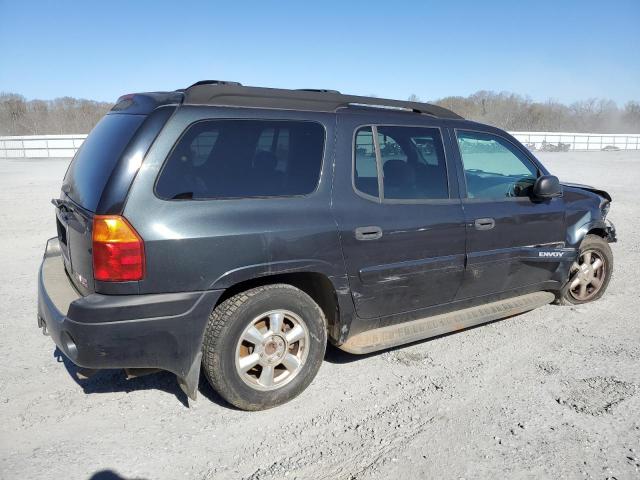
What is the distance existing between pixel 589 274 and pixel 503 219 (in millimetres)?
1699

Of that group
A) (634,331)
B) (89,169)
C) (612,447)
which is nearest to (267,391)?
(89,169)

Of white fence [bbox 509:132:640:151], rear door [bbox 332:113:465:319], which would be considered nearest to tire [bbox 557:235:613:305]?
rear door [bbox 332:113:465:319]

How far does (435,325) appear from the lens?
12.3 ft

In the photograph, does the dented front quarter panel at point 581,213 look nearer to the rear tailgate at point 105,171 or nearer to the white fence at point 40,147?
the rear tailgate at point 105,171

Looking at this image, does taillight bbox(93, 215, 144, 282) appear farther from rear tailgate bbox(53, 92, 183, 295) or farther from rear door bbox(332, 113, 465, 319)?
rear door bbox(332, 113, 465, 319)

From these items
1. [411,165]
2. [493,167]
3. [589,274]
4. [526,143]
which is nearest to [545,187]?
[493,167]

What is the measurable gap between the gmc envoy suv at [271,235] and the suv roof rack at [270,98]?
0.04 feet

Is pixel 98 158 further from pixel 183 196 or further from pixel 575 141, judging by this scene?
pixel 575 141

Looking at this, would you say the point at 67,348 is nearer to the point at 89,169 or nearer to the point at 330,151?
the point at 89,169

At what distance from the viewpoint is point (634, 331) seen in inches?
170

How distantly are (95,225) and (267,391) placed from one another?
1.41 meters

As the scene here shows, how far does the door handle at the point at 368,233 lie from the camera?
3.22m

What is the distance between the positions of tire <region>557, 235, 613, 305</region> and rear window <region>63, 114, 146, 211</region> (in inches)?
161

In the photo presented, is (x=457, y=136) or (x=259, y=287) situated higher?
(x=457, y=136)
